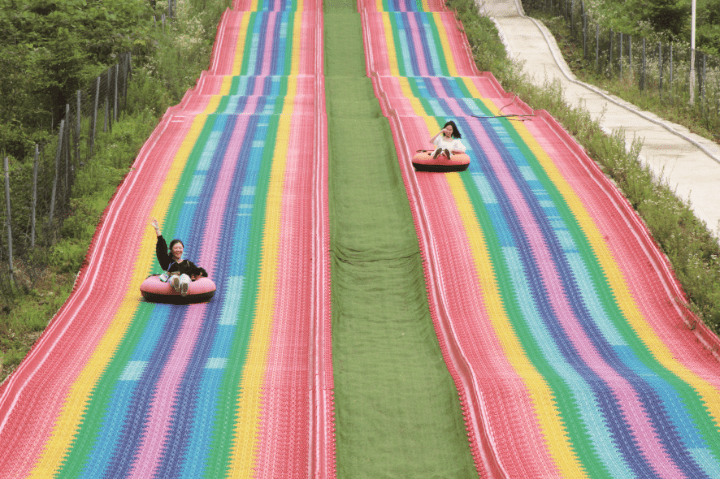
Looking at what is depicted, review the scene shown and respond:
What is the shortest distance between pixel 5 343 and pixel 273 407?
3.21 metres

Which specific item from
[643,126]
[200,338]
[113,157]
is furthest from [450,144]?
[200,338]

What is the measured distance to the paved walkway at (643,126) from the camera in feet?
39.6

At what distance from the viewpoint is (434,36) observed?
24203 mm

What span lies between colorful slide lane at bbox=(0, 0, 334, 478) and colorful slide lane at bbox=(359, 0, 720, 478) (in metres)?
1.52

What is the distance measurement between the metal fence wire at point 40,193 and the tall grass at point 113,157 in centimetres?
15

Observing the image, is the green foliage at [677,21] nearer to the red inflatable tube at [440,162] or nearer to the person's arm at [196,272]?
the red inflatable tube at [440,162]

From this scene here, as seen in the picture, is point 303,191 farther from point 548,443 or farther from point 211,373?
point 548,443

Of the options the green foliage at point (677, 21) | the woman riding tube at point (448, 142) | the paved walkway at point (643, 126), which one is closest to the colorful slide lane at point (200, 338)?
the woman riding tube at point (448, 142)

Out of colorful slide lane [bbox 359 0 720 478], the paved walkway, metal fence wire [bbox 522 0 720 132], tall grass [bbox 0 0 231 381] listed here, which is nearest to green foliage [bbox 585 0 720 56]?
metal fence wire [bbox 522 0 720 132]

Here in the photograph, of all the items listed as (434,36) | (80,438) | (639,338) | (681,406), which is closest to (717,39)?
(434,36)

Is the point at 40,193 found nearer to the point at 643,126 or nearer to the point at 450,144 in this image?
the point at 450,144

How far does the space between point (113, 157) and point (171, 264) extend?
17.3 ft

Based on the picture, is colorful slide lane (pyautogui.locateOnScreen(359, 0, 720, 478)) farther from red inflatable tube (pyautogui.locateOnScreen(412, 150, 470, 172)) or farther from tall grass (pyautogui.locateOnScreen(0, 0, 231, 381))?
tall grass (pyautogui.locateOnScreen(0, 0, 231, 381))

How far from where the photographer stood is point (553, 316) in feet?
30.2
